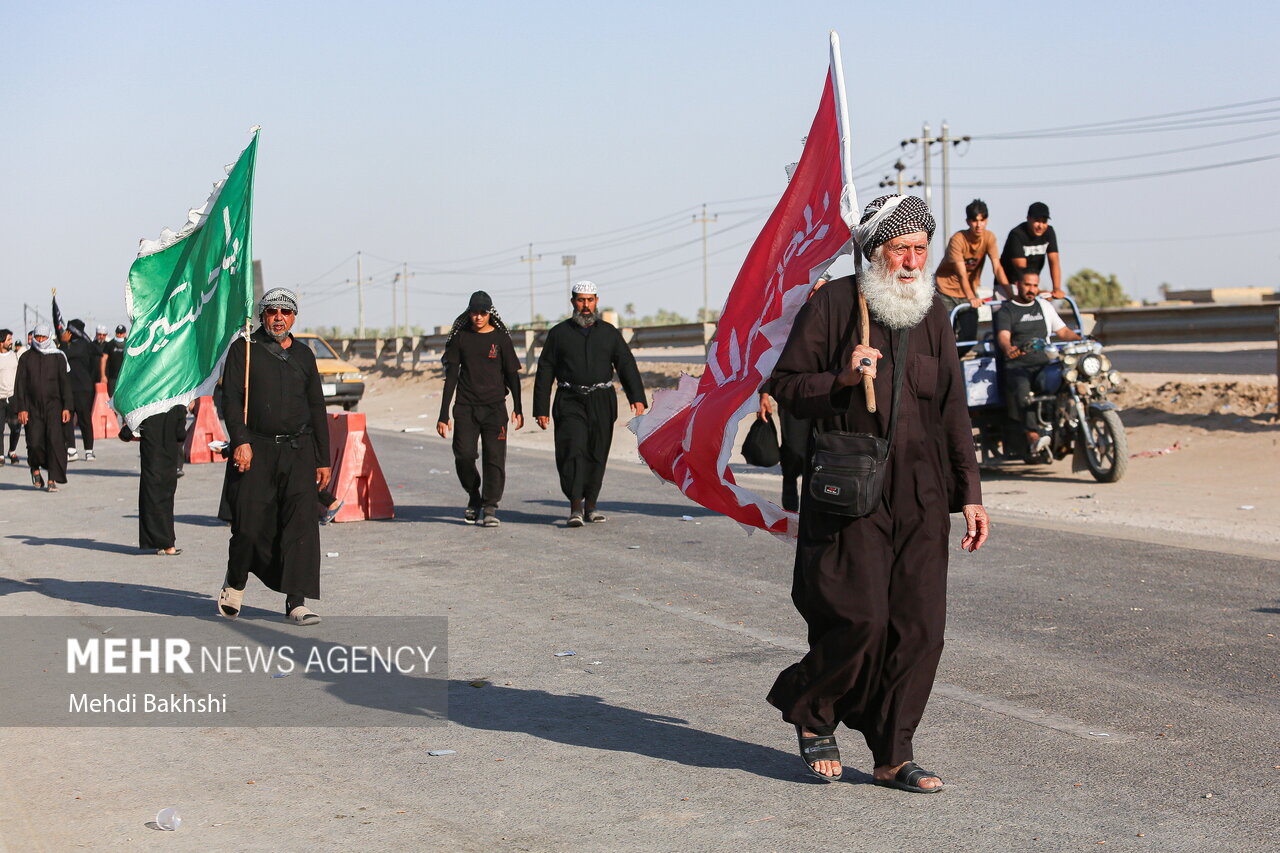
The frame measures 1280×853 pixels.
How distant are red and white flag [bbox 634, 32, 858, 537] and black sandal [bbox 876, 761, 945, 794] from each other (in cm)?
103

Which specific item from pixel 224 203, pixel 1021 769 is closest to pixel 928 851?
pixel 1021 769

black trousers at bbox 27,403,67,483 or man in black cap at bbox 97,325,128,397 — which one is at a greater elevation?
man in black cap at bbox 97,325,128,397

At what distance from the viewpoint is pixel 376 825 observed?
4.83m

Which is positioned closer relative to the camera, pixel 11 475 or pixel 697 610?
pixel 697 610

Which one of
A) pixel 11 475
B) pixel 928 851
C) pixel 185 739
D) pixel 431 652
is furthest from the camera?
pixel 11 475

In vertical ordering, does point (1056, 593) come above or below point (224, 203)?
below

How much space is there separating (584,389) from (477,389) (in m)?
1.01

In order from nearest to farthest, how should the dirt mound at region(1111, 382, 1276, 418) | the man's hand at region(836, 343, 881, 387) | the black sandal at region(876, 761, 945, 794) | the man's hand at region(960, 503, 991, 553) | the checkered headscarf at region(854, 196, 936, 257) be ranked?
the man's hand at region(836, 343, 881, 387)
the black sandal at region(876, 761, 945, 794)
the checkered headscarf at region(854, 196, 936, 257)
the man's hand at region(960, 503, 991, 553)
the dirt mound at region(1111, 382, 1276, 418)

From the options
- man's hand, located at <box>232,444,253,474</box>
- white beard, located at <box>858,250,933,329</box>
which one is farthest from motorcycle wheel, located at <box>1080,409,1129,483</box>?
white beard, located at <box>858,250,933,329</box>

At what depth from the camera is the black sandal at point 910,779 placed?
504cm

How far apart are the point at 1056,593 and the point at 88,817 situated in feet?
20.0

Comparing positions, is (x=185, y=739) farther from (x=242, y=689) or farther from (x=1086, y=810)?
(x=1086, y=810)

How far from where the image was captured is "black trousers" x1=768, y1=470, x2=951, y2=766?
5039 mm

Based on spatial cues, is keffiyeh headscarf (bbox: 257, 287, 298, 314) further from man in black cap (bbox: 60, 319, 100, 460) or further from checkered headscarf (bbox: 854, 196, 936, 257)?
man in black cap (bbox: 60, 319, 100, 460)
